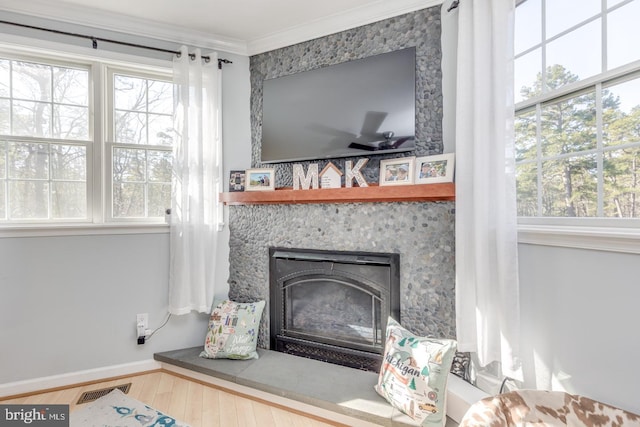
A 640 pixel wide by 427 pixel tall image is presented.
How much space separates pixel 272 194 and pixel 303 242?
42 centimetres

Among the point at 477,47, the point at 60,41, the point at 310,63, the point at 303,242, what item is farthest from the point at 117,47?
the point at 477,47

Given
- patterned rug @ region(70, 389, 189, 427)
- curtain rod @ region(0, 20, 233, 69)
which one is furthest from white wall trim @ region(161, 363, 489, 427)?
curtain rod @ region(0, 20, 233, 69)

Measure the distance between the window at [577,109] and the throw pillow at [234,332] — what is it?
1901 mm

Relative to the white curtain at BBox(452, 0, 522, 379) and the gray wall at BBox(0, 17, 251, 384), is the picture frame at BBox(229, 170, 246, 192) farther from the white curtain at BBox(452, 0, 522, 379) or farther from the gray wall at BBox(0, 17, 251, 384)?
the white curtain at BBox(452, 0, 522, 379)

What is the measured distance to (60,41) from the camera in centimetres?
238

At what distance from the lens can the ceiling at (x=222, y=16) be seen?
90.6 inches

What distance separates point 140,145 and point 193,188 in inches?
21.0

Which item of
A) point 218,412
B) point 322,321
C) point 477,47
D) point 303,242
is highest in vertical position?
point 477,47

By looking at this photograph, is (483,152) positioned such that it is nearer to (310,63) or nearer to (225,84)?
(310,63)

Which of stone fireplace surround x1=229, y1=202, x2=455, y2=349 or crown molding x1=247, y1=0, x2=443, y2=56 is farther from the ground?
crown molding x1=247, y1=0, x2=443, y2=56

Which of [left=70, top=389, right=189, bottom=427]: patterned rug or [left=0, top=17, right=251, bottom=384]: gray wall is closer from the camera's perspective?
[left=70, top=389, right=189, bottom=427]: patterned rug

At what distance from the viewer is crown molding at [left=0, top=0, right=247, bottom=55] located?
229cm

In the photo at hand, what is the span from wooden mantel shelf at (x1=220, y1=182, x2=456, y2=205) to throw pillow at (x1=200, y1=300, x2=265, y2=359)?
0.80 metres

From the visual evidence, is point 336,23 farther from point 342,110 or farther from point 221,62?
point 221,62
